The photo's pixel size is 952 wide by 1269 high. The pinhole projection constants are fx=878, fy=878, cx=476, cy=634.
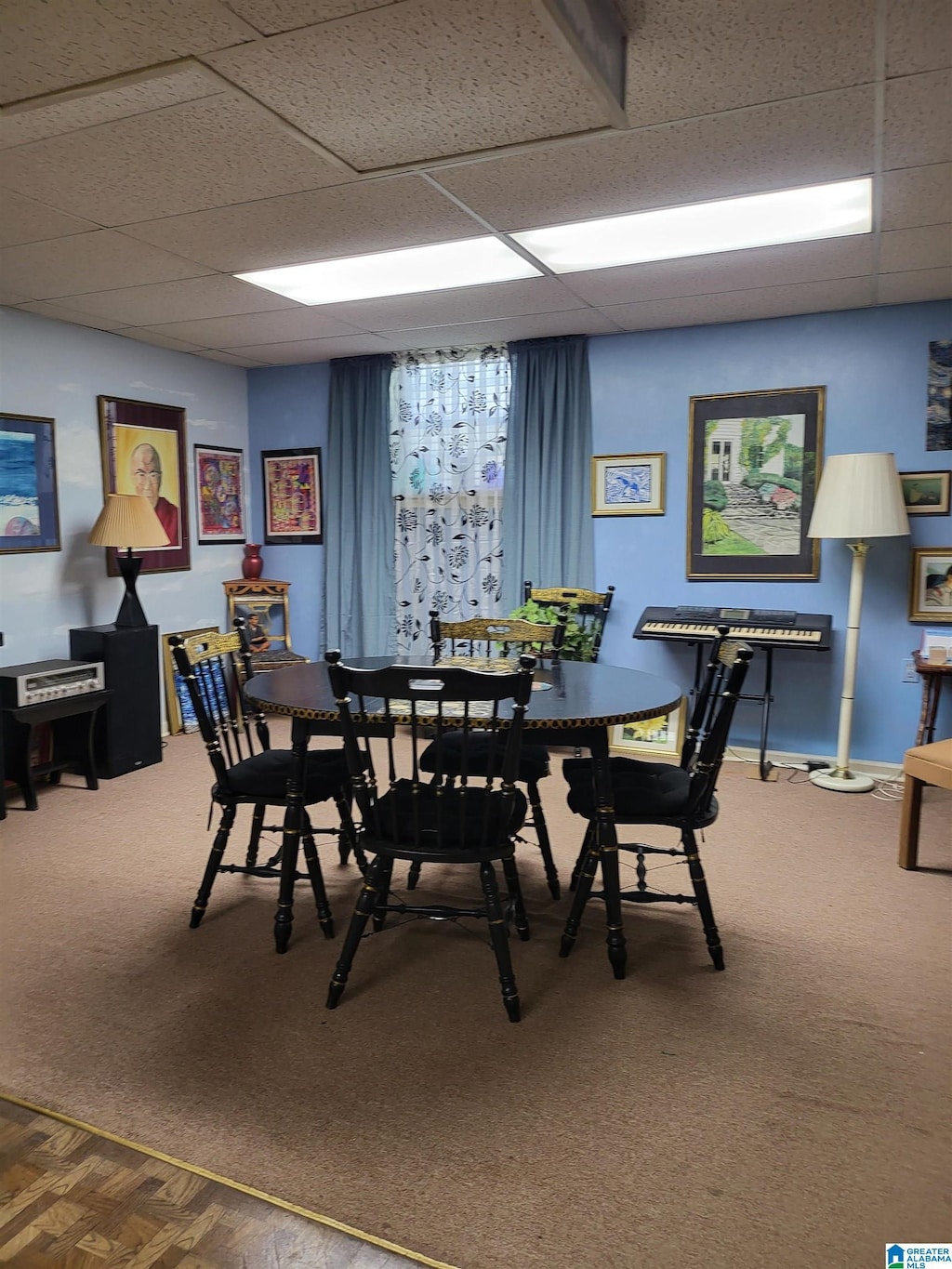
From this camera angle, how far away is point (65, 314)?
14.8ft

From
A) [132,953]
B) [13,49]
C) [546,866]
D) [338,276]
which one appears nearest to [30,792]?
[132,953]

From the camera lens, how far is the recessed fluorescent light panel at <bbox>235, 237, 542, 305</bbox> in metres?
3.64

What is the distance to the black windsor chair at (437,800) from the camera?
217cm

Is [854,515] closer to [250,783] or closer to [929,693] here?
[929,693]

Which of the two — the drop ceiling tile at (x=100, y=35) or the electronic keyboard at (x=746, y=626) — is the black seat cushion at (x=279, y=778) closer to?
the drop ceiling tile at (x=100, y=35)

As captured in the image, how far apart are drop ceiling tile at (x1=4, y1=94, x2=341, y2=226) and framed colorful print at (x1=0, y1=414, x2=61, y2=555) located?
5.72ft

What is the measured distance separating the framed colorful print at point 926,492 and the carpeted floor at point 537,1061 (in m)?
1.88

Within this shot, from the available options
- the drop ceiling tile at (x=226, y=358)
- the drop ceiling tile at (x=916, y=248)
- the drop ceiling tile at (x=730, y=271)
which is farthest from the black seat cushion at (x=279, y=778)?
the drop ceiling tile at (x=226, y=358)

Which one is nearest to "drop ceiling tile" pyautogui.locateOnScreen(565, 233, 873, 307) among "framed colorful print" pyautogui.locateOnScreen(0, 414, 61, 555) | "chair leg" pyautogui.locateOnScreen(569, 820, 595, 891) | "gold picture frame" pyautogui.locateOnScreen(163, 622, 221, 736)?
"chair leg" pyautogui.locateOnScreen(569, 820, 595, 891)

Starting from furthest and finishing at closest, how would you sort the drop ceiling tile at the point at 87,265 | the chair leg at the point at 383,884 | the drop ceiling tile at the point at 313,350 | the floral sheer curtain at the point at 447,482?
the floral sheer curtain at the point at 447,482 → the drop ceiling tile at the point at 313,350 → the drop ceiling tile at the point at 87,265 → the chair leg at the point at 383,884

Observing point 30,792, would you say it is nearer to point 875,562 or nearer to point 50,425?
point 50,425

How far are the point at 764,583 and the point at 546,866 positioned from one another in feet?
7.84

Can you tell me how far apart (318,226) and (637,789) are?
7.49 ft

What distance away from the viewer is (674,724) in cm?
487
